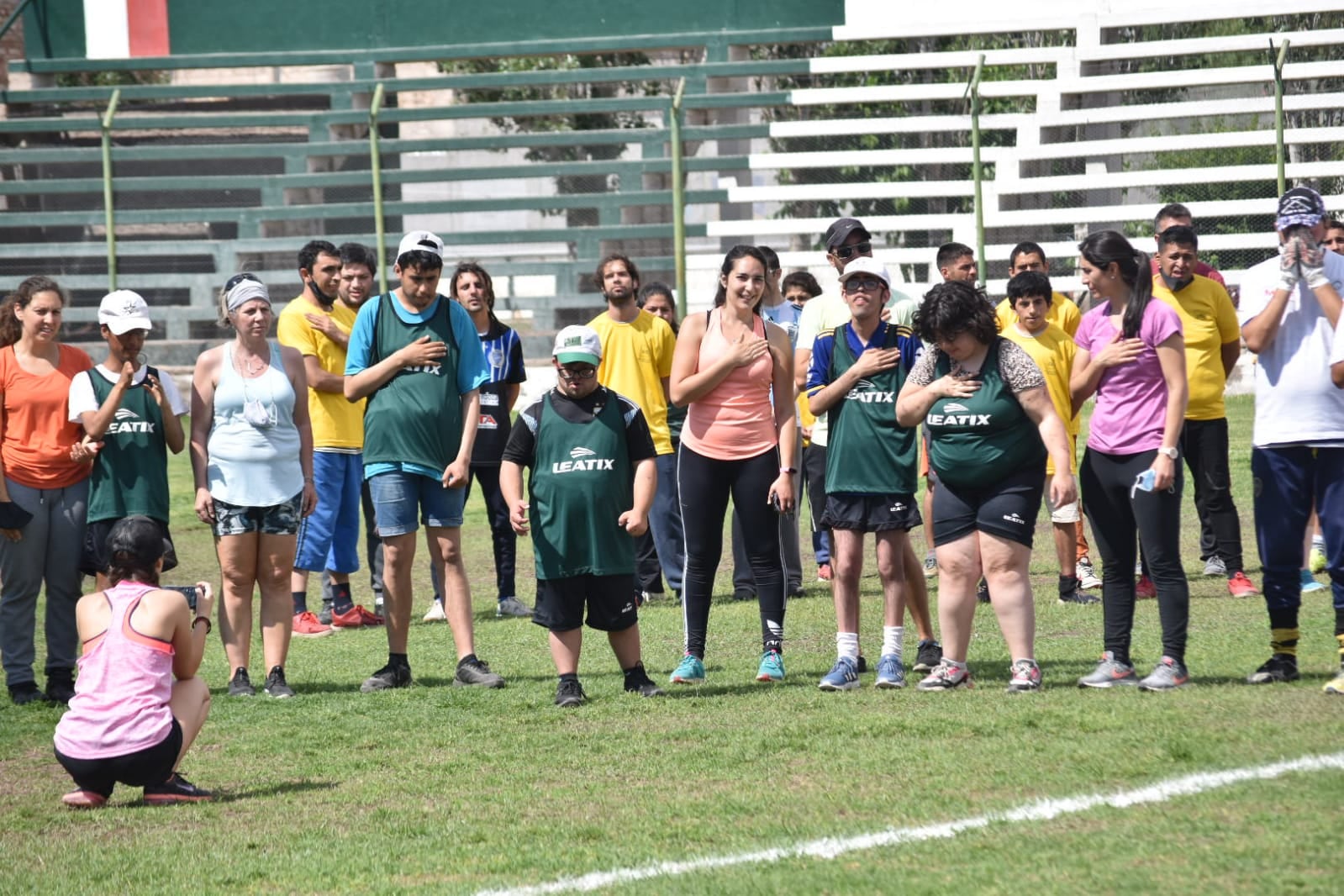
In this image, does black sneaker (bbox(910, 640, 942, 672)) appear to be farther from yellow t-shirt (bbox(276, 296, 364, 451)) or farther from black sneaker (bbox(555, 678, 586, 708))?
yellow t-shirt (bbox(276, 296, 364, 451))

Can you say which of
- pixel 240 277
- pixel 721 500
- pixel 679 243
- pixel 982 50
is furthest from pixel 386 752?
pixel 982 50

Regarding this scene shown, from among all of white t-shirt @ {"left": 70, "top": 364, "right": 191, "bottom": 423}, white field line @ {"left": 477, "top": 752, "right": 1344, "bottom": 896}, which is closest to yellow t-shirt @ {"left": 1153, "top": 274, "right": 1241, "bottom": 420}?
white field line @ {"left": 477, "top": 752, "right": 1344, "bottom": 896}

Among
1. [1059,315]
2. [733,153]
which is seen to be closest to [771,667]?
[1059,315]

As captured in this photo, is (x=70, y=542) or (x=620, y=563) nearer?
(x=620, y=563)

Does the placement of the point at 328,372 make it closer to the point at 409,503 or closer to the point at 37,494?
the point at 37,494

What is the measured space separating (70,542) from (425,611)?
3425mm

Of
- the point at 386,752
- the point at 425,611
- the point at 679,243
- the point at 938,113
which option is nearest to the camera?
the point at 386,752

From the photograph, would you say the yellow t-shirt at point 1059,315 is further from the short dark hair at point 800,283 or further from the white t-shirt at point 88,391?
the white t-shirt at point 88,391

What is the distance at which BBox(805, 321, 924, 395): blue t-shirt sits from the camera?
8156mm

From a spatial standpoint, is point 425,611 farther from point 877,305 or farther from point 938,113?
point 938,113

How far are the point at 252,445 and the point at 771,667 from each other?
2792 millimetres

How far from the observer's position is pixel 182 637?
660cm

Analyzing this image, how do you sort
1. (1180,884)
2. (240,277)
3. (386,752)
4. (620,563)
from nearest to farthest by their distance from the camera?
(1180,884) → (386,752) → (620,563) → (240,277)

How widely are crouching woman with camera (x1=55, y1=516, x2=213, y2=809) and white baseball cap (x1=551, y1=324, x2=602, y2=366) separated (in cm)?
207
